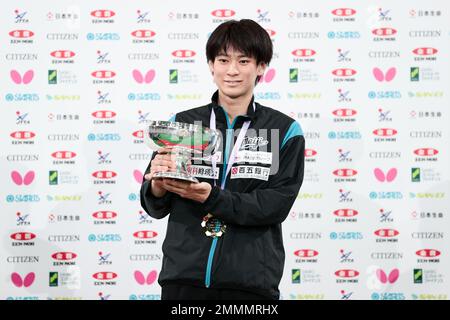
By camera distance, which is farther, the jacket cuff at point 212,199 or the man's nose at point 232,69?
the man's nose at point 232,69

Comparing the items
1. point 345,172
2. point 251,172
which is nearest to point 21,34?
point 345,172

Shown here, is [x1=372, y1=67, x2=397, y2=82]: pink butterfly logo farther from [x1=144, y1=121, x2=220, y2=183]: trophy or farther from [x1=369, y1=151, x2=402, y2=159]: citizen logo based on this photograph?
[x1=144, y1=121, x2=220, y2=183]: trophy

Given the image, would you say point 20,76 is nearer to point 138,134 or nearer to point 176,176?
point 138,134

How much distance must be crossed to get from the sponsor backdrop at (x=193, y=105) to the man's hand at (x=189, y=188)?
6.32 feet

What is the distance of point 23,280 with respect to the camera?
336 cm

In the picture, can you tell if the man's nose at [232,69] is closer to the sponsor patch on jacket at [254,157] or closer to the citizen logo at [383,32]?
the sponsor patch on jacket at [254,157]

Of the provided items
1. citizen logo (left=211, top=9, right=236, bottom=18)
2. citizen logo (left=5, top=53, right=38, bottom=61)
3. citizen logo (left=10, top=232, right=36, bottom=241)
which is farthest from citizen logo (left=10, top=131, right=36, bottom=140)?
A: citizen logo (left=211, top=9, right=236, bottom=18)

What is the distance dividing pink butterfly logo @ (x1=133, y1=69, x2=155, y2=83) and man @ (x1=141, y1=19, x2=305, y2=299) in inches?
69.0

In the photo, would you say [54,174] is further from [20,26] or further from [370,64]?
[370,64]

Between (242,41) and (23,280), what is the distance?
245 cm

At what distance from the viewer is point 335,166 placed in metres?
3.32

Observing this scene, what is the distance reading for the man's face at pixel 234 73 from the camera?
1.58 metres

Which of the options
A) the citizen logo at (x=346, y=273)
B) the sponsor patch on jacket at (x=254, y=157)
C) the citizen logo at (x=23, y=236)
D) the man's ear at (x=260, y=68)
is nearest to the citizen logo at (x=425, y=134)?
the citizen logo at (x=346, y=273)

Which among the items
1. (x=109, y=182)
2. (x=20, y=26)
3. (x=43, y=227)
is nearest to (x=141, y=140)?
(x=109, y=182)
